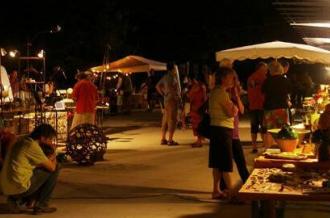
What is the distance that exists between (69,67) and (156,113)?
1119 cm

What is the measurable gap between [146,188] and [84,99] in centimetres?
402

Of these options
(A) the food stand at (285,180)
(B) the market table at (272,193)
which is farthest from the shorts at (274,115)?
(B) the market table at (272,193)

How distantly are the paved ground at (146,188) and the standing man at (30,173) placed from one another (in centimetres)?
23

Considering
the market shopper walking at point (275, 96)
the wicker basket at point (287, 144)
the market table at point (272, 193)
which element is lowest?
the market table at point (272, 193)

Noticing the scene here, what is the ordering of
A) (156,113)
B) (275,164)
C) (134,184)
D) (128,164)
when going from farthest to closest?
(156,113)
(128,164)
(134,184)
(275,164)

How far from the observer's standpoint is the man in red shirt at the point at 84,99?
1316cm

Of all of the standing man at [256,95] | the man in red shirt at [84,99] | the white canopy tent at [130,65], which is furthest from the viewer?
the white canopy tent at [130,65]

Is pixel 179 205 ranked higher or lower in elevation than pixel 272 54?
lower

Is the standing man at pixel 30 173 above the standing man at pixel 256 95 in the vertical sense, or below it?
below

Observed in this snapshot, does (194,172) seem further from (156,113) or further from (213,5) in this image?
(213,5)

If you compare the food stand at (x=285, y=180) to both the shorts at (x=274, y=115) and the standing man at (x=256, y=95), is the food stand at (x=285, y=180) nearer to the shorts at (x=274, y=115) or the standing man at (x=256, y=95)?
the shorts at (x=274, y=115)

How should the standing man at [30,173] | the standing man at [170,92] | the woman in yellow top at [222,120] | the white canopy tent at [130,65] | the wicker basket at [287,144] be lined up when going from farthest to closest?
the white canopy tent at [130,65] → the standing man at [170,92] → the woman in yellow top at [222,120] → the standing man at [30,173] → the wicker basket at [287,144]

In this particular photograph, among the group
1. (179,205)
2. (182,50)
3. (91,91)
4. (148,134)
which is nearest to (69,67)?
(182,50)

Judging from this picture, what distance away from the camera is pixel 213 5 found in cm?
4325
